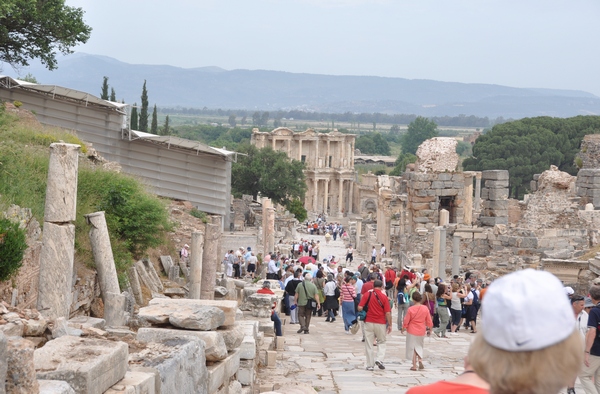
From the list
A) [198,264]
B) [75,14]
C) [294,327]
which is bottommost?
[294,327]

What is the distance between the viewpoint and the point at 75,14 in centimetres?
2356

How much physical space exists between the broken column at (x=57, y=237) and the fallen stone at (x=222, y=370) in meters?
2.58

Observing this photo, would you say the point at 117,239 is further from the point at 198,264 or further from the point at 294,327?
the point at 294,327

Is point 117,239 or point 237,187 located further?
point 237,187

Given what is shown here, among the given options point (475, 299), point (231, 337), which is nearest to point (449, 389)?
point (231, 337)

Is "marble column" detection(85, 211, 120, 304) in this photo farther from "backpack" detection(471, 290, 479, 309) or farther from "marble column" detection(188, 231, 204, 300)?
"backpack" detection(471, 290, 479, 309)

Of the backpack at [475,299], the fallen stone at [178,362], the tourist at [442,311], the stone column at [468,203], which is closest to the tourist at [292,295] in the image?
the tourist at [442,311]

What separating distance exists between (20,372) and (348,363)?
819cm

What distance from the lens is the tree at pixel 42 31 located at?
73.3 ft

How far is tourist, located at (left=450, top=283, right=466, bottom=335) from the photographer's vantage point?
16547 millimetres

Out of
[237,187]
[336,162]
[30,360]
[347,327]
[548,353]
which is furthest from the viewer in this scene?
[336,162]

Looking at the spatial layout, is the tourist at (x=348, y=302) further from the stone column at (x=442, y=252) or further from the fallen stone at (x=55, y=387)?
the fallen stone at (x=55, y=387)

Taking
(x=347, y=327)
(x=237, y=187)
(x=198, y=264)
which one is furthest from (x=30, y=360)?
(x=237, y=187)

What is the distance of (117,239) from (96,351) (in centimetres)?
1191
